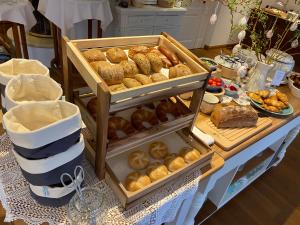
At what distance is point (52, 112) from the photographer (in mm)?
616

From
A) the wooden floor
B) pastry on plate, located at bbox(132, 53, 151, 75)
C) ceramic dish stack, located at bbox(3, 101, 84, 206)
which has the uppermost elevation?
pastry on plate, located at bbox(132, 53, 151, 75)

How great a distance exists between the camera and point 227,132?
108 centimetres

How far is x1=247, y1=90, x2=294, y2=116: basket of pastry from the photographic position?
49.7 inches

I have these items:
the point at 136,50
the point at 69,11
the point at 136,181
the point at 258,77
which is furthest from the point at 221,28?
the point at 136,181

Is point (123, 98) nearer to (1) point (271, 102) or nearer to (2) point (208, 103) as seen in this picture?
(2) point (208, 103)

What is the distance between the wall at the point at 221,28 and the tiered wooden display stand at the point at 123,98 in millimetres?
3808

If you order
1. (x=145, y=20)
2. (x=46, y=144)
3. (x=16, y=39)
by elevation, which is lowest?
(x=16, y=39)

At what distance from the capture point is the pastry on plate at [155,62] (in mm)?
812

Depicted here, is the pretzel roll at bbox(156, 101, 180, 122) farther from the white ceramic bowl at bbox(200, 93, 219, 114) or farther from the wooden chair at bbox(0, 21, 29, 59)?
the wooden chair at bbox(0, 21, 29, 59)

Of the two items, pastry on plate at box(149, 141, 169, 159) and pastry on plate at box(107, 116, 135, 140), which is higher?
pastry on plate at box(107, 116, 135, 140)

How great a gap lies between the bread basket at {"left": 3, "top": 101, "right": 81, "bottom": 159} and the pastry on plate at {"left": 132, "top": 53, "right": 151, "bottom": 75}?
29 centimetres

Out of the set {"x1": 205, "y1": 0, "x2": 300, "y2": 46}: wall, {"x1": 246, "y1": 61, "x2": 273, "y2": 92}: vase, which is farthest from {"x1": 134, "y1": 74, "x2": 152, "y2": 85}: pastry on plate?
{"x1": 205, "y1": 0, "x2": 300, "y2": 46}: wall

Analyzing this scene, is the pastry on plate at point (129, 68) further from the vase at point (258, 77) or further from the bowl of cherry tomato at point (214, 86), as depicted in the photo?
the vase at point (258, 77)

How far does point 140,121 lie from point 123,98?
21cm
